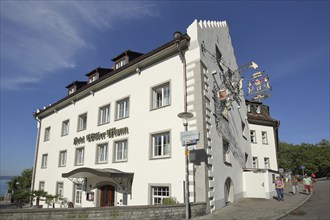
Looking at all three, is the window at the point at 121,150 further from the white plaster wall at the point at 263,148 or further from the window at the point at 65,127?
the white plaster wall at the point at 263,148

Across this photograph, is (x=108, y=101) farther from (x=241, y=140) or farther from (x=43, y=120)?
(x=43, y=120)

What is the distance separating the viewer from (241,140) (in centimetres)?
2066

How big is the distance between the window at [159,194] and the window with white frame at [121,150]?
10.5 ft

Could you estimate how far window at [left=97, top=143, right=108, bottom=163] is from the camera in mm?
17891

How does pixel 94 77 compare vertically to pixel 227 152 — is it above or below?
above

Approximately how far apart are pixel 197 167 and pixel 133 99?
21.5 feet

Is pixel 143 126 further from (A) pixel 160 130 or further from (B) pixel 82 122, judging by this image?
(B) pixel 82 122

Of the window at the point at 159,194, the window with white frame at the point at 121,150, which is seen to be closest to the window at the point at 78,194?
the window with white frame at the point at 121,150

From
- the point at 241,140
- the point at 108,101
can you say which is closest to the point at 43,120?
the point at 108,101

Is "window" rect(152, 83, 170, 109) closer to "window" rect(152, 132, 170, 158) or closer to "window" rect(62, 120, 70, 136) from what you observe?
"window" rect(152, 132, 170, 158)

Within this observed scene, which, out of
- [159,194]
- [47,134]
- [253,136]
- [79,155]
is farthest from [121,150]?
[253,136]

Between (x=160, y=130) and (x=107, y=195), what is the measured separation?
6233mm

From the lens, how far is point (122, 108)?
1769 cm

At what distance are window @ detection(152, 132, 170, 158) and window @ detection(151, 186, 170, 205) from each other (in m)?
1.68
